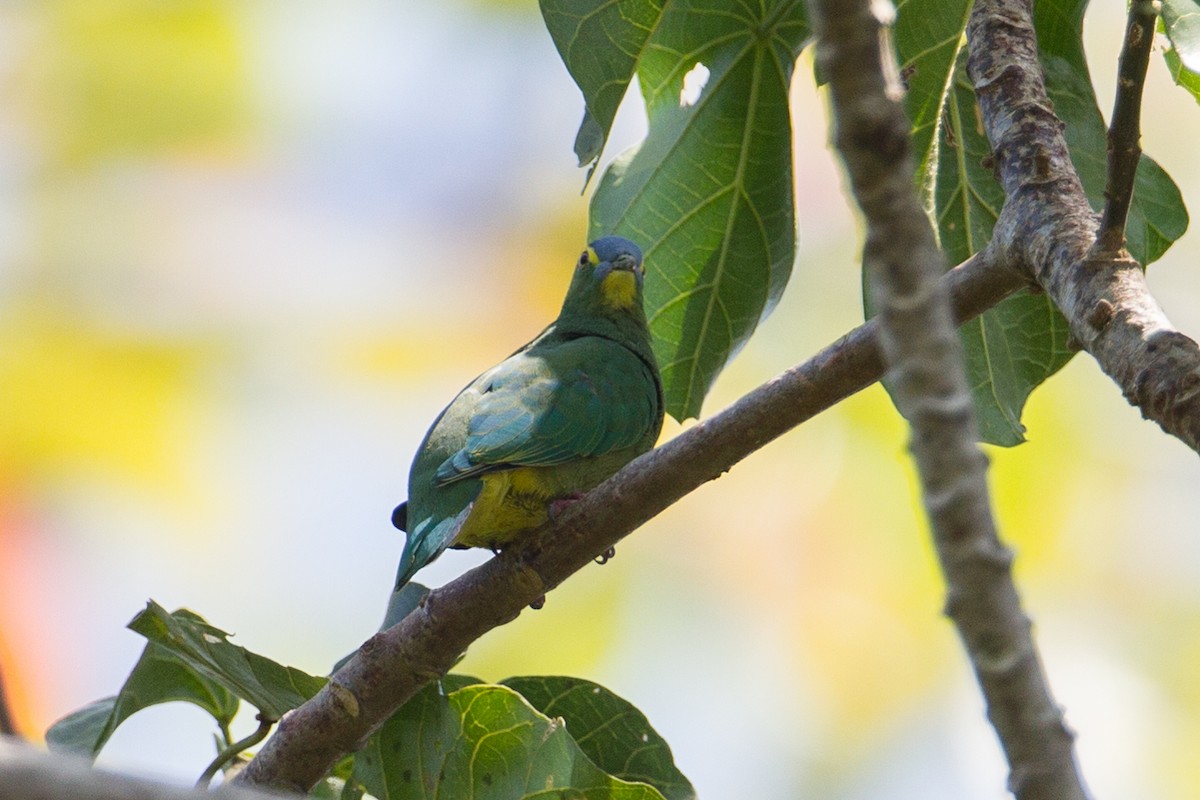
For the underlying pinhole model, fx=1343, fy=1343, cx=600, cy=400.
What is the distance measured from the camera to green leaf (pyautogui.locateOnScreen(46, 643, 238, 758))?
3301 millimetres

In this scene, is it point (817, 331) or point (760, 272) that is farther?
point (817, 331)

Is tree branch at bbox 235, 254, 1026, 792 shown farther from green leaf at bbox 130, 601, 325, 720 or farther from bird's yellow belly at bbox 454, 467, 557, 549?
bird's yellow belly at bbox 454, 467, 557, 549

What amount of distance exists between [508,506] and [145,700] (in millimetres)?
1087

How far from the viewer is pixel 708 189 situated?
3992 millimetres

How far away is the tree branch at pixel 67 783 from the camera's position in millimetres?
1145

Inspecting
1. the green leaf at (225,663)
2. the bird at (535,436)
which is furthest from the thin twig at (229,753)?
the bird at (535,436)

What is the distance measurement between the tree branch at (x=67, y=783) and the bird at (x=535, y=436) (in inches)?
94.5

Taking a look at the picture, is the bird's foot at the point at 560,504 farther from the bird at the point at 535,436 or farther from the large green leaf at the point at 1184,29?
the large green leaf at the point at 1184,29

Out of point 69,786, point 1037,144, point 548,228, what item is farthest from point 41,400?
point 69,786

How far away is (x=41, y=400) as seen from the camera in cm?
1013

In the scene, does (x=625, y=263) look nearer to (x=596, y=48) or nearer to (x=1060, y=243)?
(x=596, y=48)

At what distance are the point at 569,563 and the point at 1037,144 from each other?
135 cm

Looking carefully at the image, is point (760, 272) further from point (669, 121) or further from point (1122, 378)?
point (1122, 378)

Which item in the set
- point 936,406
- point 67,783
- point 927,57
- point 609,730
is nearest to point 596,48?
point 927,57
